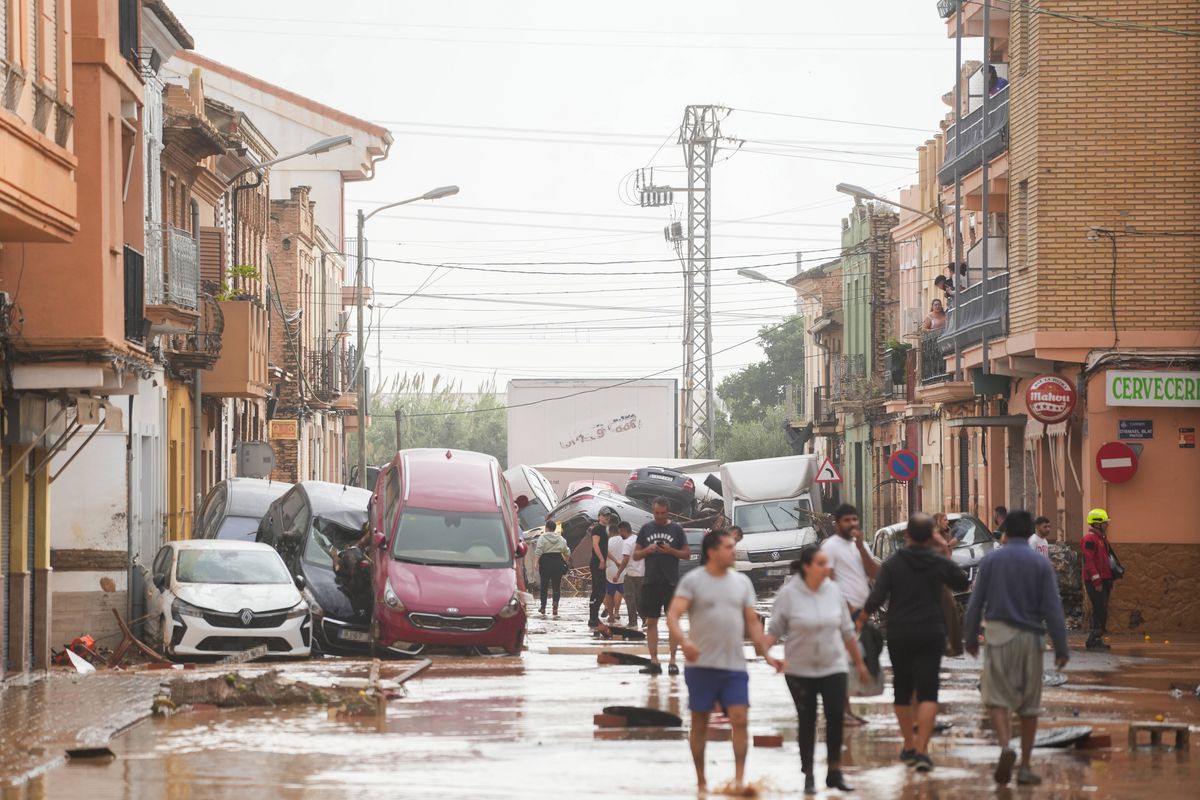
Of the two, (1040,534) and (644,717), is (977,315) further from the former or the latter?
(644,717)

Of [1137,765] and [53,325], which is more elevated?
[53,325]

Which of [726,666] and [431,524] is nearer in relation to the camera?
[726,666]

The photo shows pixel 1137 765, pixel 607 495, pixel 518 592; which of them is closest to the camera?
pixel 1137 765

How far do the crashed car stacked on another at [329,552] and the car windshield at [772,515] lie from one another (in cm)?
1510

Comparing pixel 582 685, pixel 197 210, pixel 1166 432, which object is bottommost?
pixel 582 685

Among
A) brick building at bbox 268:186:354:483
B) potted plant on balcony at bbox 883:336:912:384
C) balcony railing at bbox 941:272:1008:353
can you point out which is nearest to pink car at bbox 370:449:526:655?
balcony railing at bbox 941:272:1008:353

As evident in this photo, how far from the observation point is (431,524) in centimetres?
2780

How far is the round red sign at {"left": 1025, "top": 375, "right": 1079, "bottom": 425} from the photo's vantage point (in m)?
31.5

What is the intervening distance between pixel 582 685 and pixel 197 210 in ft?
75.0

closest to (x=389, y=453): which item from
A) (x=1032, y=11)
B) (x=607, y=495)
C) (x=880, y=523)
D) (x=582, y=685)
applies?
(x=880, y=523)

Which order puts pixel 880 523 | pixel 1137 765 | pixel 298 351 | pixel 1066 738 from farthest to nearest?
1. pixel 880 523
2. pixel 298 351
3. pixel 1066 738
4. pixel 1137 765

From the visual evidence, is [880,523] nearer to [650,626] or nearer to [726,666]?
[650,626]

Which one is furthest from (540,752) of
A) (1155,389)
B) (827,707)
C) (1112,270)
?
(1112,270)

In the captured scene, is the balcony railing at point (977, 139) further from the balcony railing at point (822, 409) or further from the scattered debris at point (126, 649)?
the balcony railing at point (822, 409)
